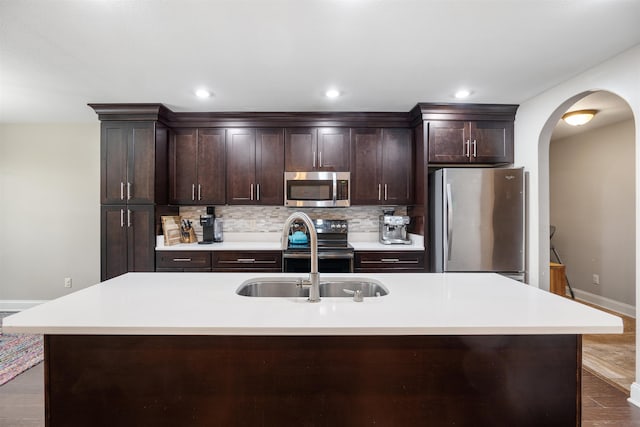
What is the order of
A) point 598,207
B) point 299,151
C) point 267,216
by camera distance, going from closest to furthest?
point 299,151 → point 267,216 → point 598,207

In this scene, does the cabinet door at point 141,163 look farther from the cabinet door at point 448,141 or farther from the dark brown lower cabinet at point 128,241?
the cabinet door at point 448,141

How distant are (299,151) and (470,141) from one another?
1.86 meters

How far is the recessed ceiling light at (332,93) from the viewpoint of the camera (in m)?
2.90

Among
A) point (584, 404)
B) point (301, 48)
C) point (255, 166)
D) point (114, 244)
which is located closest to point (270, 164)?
point (255, 166)

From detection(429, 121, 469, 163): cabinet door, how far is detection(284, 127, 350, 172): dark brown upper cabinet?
0.92m

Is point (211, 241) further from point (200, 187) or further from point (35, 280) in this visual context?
point (35, 280)

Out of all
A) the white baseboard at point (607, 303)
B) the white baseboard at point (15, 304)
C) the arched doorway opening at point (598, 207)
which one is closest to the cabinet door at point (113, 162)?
the white baseboard at point (15, 304)

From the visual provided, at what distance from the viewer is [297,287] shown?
177 cm

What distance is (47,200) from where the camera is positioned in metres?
4.11

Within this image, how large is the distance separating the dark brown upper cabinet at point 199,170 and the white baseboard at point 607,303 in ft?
16.4

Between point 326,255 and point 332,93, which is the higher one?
point 332,93

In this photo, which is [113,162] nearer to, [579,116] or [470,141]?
[470,141]

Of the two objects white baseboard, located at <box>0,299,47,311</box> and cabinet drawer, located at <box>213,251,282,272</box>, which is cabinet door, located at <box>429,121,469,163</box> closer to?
cabinet drawer, located at <box>213,251,282,272</box>

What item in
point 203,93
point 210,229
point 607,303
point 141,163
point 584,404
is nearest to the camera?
point 584,404
